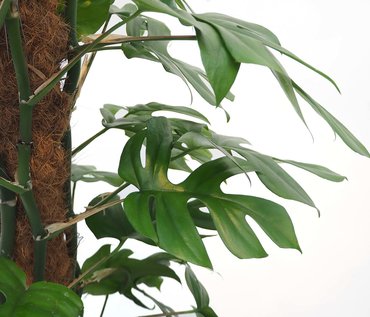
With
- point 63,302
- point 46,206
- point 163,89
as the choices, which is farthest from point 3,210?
point 163,89

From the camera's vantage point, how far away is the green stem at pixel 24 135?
0.97 metres

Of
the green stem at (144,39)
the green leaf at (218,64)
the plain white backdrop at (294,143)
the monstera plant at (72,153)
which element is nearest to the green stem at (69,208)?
the monstera plant at (72,153)

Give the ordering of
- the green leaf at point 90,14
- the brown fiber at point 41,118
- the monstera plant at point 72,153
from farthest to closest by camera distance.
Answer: the green leaf at point 90,14, the brown fiber at point 41,118, the monstera plant at point 72,153

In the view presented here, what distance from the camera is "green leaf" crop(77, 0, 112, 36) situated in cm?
→ 122

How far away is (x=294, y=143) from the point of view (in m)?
2.00

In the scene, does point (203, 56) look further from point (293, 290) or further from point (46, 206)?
point (293, 290)

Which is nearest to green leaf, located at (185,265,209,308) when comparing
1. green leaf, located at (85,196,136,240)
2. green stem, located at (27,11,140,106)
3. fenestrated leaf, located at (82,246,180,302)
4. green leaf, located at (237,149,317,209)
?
fenestrated leaf, located at (82,246,180,302)

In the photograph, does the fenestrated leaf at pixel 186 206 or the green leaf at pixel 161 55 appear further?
the green leaf at pixel 161 55

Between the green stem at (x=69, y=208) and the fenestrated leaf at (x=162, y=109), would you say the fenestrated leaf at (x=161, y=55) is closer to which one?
the fenestrated leaf at (x=162, y=109)

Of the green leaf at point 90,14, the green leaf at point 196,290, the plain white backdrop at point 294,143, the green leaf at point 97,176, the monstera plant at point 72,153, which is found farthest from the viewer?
the plain white backdrop at point 294,143

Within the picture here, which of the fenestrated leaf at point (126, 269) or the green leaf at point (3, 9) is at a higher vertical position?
the green leaf at point (3, 9)

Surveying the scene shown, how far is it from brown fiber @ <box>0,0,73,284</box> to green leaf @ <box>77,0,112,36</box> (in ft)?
0.45

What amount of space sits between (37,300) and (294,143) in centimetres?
111

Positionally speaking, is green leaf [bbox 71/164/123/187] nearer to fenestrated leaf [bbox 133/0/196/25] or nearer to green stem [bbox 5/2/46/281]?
green stem [bbox 5/2/46/281]
